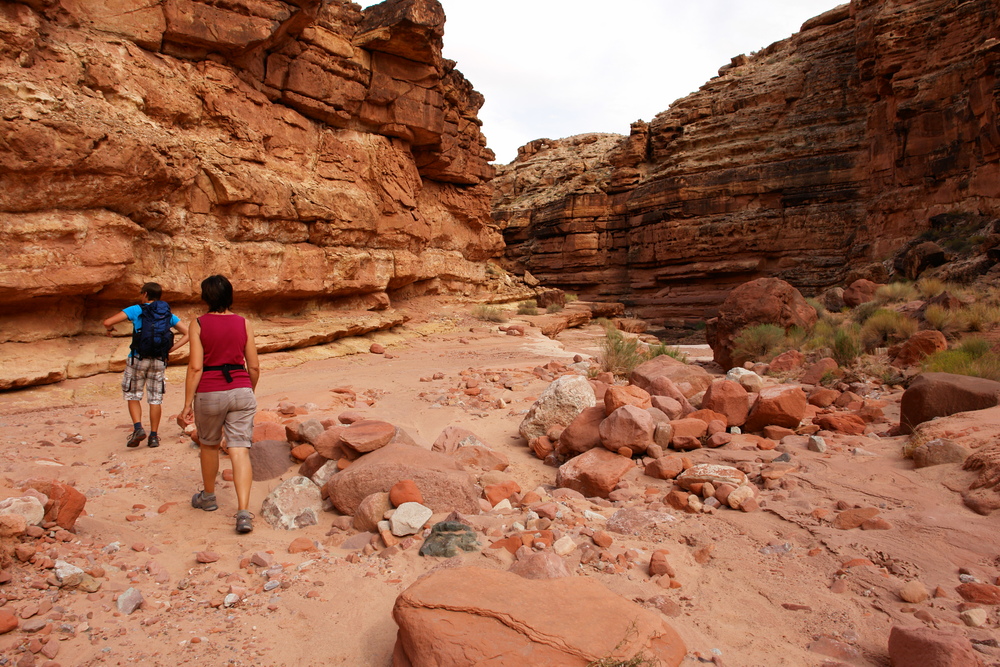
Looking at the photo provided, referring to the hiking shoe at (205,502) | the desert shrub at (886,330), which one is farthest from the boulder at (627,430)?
the desert shrub at (886,330)

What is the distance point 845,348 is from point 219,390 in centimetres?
826

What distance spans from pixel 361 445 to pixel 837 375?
620 cm

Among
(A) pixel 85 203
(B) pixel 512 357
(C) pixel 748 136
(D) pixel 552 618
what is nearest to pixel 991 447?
(D) pixel 552 618

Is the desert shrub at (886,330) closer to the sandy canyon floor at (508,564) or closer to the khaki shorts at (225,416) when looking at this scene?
the sandy canyon floor at (508,564)

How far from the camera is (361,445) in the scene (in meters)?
3.76

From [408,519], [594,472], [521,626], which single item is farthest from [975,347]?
[521,626]

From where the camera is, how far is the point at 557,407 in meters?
5.00

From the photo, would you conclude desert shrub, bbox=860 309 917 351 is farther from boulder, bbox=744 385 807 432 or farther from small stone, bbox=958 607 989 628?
small stone, bbox=958 607 989 628

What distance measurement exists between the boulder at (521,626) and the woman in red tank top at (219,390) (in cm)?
180

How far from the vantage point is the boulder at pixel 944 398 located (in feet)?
13.7

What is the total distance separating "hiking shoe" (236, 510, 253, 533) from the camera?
3.04 metres

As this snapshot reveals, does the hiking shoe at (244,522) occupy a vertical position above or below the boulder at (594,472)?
below

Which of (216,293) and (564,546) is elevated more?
(216,293)

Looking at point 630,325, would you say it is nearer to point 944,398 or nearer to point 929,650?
point 944,398
